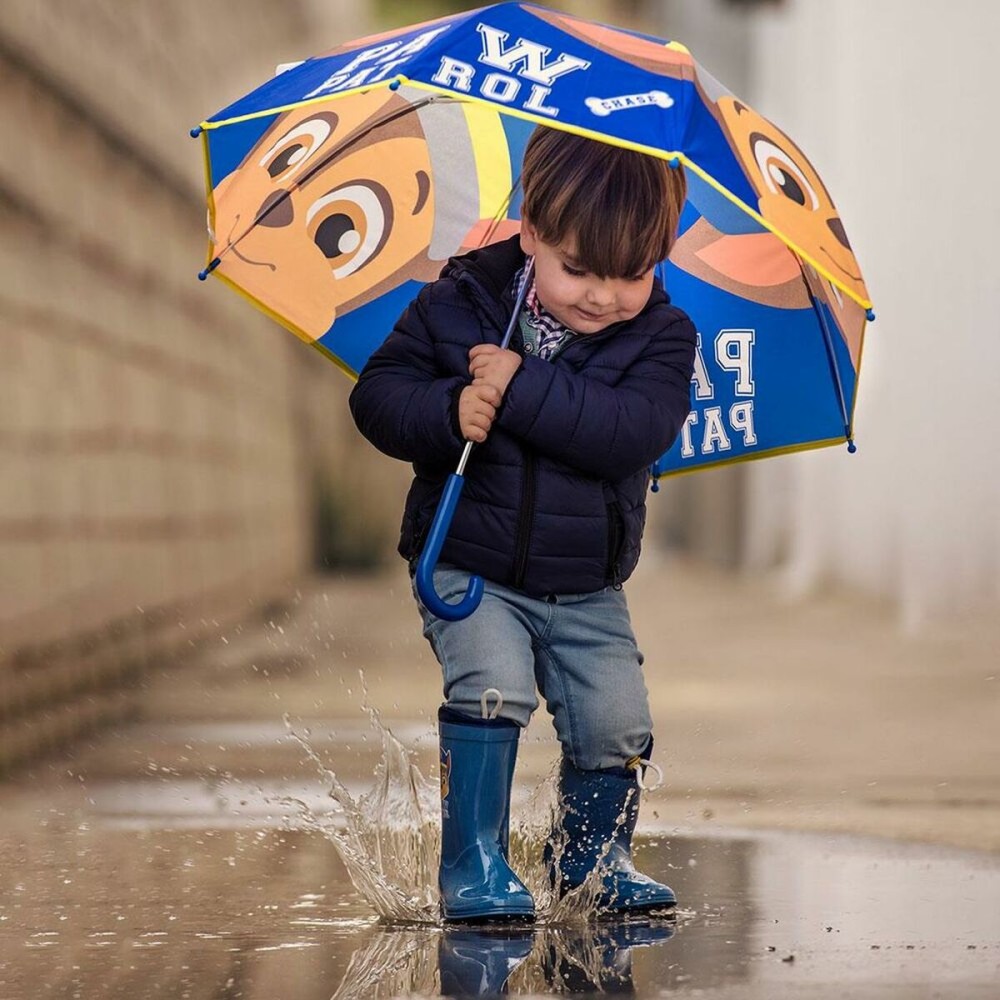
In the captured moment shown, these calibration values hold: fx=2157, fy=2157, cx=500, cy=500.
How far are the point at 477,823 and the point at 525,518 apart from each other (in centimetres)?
55

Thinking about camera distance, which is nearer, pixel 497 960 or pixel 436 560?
pixel 497 960

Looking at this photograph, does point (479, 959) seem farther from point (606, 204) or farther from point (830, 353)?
point (830, 353)

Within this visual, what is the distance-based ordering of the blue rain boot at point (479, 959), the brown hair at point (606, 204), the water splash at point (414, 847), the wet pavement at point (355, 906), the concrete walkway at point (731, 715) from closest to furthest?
the blue rain boot at point (479, 959) < the wet pavement at point (355, 906) < the brown hair at point (606, 204) < the water splash at point (414, 847) < the concrete walkway at point (731, 715)

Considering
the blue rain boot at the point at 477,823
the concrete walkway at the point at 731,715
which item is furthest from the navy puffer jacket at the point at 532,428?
the concrete walkway at the point at 731,715

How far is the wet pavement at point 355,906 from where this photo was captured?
3.46 meters

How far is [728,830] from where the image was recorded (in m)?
5.24

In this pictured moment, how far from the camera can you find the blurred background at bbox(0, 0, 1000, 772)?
286 inches

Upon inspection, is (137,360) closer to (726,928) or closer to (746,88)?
(726,928)

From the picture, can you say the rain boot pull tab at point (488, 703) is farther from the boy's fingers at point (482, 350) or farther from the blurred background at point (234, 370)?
→ the blurred background at point (234, 370)

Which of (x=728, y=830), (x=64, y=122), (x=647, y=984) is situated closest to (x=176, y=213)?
(x=64, y=122)

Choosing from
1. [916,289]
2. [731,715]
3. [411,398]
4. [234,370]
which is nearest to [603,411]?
[411,398]

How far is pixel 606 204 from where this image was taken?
380 cm

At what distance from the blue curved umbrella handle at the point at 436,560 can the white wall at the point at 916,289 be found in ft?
27.1

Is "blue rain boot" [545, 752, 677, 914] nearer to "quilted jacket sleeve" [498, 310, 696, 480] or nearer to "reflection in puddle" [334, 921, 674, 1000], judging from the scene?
"reflection in puddle" [334, 921, 674, 1000]
